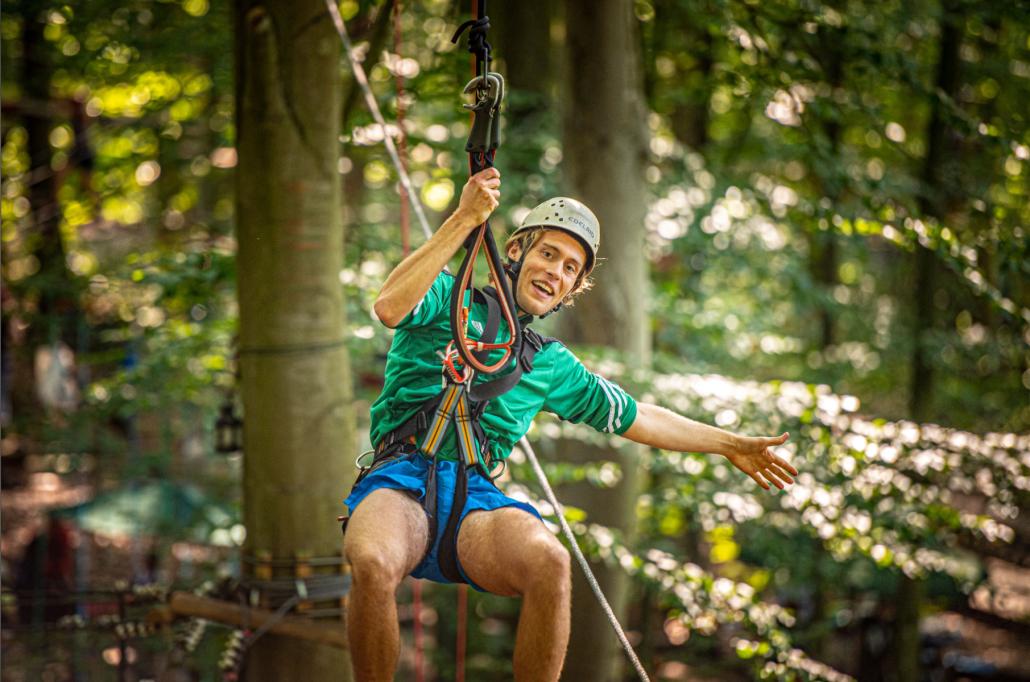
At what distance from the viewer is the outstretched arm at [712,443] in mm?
2764

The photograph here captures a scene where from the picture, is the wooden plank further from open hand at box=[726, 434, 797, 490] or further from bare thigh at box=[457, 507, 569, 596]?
open hand at box=[726, 434, 797, 490]

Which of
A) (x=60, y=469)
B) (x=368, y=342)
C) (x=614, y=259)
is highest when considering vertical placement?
(x=614, y=259)

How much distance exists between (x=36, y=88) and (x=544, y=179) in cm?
598

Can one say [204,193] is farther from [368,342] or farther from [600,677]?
[600,677]

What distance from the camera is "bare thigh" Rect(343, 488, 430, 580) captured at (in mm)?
2186

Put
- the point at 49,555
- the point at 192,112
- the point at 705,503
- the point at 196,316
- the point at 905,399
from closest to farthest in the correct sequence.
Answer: the point at 705,503, the point at 196,316, the point at 49,555, the point at 192,112, the point at 905,399

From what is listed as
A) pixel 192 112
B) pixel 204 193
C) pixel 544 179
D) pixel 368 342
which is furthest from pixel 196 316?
pixel 204 193

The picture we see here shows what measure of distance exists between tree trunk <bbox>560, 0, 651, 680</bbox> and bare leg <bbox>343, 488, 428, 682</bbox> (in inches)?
157

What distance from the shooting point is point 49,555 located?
26.9 ft

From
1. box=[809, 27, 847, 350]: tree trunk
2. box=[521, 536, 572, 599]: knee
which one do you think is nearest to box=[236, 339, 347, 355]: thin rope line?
box=[521, 536, 572, 599]: knee

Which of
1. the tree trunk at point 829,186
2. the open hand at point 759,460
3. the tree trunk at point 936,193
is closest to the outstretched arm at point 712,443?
the open hand at point 759,460

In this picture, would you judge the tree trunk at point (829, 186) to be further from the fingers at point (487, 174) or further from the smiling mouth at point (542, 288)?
the fingers at point (487, 174)

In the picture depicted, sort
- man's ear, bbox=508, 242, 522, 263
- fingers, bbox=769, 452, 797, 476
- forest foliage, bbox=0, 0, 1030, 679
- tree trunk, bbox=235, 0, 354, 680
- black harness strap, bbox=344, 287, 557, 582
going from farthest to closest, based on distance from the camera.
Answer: forest foliage, bbox=0, 0, 1030, 679
tree trunk, bbox=235, 0, 354, 680
fingers, bbox=769, 452, 797, 476
man's ear, bbox=508, 242, 522, 263
black harness strap, bbox=344, 287, 557, 582

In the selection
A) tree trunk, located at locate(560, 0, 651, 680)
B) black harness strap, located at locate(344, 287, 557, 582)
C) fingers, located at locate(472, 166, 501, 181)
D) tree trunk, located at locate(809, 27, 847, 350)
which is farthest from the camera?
tree trunk, located at locate(560, 0, 651, 680)
